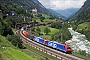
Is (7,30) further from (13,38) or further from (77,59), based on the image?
(77,59)

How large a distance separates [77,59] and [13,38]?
105 ft

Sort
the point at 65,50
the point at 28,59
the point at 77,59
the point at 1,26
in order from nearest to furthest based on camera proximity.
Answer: the point at 28,59
the point at 77,59
the point at 65,50
the point at 1,26

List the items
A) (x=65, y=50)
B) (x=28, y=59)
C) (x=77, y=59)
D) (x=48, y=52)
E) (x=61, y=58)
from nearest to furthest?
(x=28, y=59)
(x=77, y=59)
(x=61, y=58)
(x=65, y=50)
(x=48, y=52)

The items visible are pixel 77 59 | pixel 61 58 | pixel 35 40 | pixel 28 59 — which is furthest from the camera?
pixel 35 40

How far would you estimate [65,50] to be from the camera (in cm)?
7419

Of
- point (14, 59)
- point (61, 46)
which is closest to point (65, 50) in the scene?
point (61, 46)

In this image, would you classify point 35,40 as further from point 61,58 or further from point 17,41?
point 61,58

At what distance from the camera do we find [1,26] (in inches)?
3647

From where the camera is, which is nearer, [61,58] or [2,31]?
[61,58]

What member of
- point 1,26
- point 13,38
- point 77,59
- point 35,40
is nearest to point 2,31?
point 1,26

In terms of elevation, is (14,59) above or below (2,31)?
below

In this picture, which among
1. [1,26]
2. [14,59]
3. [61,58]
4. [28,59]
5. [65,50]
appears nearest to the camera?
[14,59]

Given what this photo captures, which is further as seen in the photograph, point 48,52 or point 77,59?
point 48,52

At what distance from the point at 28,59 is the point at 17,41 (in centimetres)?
2702
